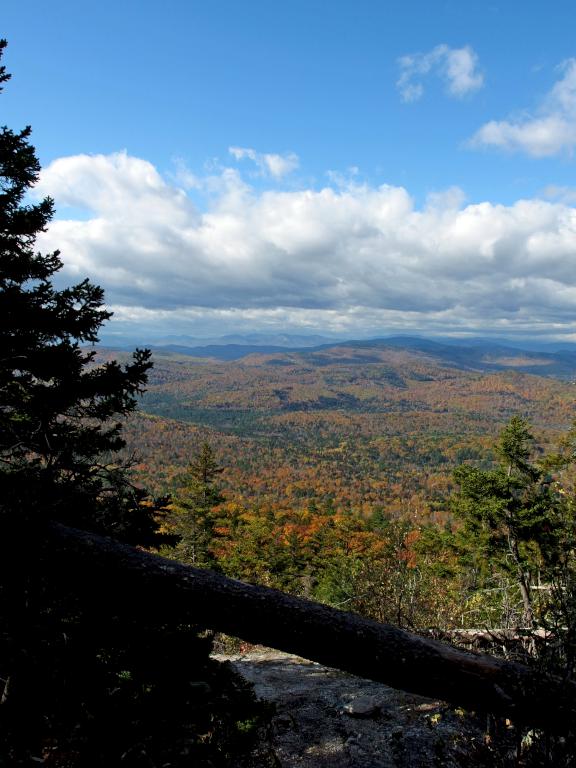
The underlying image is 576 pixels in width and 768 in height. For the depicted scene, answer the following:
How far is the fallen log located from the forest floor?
0.93 m

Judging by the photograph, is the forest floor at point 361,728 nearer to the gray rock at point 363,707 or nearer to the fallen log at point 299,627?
the gray rock at point 363,707

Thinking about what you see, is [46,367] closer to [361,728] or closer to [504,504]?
[361,728]

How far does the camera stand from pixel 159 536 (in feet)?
23.3

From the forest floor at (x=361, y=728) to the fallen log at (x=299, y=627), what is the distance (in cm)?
93

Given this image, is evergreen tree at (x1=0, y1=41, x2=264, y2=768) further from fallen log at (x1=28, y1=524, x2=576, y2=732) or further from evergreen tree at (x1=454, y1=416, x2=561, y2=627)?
evergreen tree at (x1=454, y1=416, x2=561, y2=627)

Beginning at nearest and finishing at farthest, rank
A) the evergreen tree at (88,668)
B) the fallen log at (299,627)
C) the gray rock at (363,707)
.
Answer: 1. the evergreen tree at (88,668)
2. the fallen log at (299,627)
3. the gray rock at (363,707)

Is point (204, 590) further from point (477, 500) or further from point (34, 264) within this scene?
point (477, 500)

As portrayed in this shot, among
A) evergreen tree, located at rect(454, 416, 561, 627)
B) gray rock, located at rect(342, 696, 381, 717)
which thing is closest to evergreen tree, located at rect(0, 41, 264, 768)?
gray rock, located at rect(342, 696, 381, 717)

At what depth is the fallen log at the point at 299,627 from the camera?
406 centimetres

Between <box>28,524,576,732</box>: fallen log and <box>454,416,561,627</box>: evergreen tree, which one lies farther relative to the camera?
<box>454,416,561,627</box>: evergreen tree

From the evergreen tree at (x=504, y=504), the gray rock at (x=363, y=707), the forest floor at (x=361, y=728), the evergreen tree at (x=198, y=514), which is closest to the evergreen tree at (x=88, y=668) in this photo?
the forest floor at (x=361, y=728)

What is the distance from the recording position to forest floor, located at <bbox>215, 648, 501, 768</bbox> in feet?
20.7

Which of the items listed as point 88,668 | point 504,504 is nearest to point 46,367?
point 88,668

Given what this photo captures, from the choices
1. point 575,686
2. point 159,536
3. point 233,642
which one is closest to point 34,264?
point 159,536
